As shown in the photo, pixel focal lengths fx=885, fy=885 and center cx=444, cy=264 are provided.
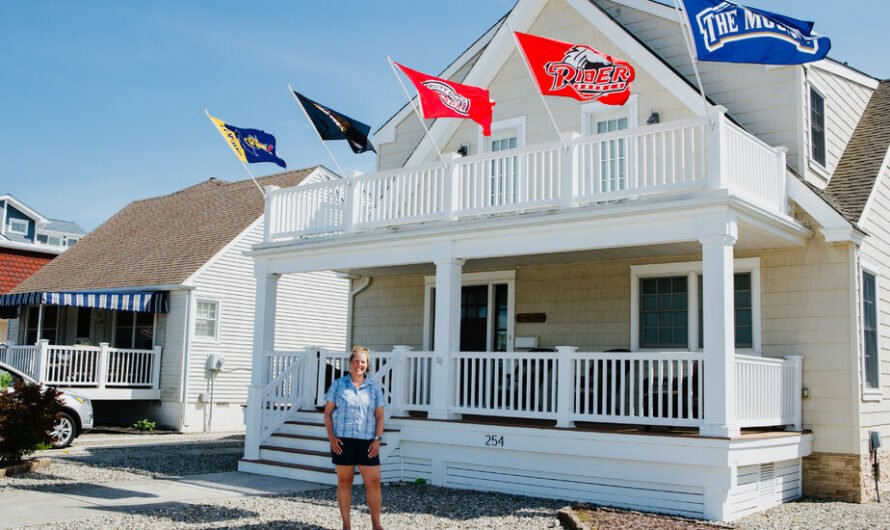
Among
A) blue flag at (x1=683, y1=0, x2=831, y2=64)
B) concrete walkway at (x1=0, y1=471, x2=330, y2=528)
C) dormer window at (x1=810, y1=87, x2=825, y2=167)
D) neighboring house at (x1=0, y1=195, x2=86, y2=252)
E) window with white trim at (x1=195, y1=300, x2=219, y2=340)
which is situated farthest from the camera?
neighboring house at (x1=0, y1=195, x2=86, y2=252)

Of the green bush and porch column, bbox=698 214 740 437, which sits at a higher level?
porch column, bbox=698 214 740 437

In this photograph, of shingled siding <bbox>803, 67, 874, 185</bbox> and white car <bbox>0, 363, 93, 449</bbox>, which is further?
white car <bbox>0, 363, 93, 449</bbox>

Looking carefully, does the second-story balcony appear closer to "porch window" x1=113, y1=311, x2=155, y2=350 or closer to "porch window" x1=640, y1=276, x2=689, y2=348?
"porch window" x1=640, y1=276, x2=689, y2=348

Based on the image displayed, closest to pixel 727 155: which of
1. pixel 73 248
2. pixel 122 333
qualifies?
pixel 122 333

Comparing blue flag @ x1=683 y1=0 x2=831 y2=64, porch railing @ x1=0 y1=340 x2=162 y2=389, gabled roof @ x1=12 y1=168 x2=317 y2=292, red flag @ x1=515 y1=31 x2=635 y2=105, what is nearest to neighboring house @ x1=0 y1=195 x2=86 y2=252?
gabled roof @ x1=12 y1=168 x2=317 y2=292

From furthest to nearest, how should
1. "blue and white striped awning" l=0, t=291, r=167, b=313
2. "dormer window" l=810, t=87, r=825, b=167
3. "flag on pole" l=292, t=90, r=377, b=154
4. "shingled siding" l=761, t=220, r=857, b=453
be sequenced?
"blue and white striped awning" l=0, t=291, r=167, b=313, "flag on pole" l=292, t=90, r=377, b=154, "dormer window" l=810, t=87, r=825, b=167, "shingled siding" l=761, t=220, r=857, b=453

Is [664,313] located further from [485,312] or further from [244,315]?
[244,315]

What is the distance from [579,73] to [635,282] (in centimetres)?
371

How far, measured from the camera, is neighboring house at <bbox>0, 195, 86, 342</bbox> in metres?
29.3

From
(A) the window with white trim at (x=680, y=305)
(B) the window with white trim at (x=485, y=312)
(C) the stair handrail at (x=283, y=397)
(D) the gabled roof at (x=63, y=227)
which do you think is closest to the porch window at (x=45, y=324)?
(C) the stair handrail at (x=283, y=397)

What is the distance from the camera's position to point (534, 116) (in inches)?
625

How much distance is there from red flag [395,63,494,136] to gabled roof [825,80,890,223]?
547 cm

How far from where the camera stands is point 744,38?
11289 mm

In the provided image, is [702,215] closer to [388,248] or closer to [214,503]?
[388,248]
